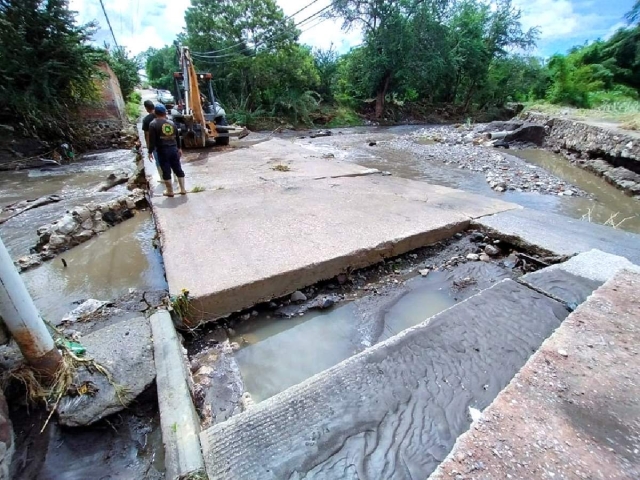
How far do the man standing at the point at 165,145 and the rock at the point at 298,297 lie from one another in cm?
267

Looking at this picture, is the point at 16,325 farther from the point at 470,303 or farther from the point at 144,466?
the point at 470,303

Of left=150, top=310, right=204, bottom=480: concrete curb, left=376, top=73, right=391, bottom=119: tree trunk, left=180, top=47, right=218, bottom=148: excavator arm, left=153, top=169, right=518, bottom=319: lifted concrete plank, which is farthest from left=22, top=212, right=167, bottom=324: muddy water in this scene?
left=376, top=73, right=391, bottom=119: tree trunk

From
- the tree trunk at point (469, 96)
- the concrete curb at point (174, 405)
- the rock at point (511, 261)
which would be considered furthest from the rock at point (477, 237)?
the tree trunk at point (469, 96)

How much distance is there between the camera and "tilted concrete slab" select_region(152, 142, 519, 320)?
220 centimetres

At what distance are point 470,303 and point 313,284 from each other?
1082mm

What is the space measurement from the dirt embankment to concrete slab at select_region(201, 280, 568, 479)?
739 centimetres

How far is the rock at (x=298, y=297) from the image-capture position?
229cm

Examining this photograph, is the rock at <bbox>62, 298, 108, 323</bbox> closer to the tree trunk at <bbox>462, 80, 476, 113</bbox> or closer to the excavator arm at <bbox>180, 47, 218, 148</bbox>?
the excavator arm at <bbox>180, 47, 218, 148</bbox>

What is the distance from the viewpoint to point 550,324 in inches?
69.1

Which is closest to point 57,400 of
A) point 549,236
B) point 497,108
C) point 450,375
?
point 450,375

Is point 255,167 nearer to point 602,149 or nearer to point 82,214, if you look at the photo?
point 82,214

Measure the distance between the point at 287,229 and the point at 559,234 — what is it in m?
2.52

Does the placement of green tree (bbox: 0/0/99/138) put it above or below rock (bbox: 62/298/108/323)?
above

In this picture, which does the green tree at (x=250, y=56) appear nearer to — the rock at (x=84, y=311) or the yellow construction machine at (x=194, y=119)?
the yellow construction machine at (x=194, y=119)
